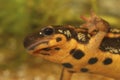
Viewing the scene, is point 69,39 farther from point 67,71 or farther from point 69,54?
point 67,71

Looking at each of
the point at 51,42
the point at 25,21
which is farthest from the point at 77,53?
the point at 25,21

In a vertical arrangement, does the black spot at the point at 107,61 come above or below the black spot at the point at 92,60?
above

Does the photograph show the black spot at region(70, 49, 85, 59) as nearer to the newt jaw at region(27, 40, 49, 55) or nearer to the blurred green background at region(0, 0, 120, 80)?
the newt jaw at region(27, 40, 49, 55)

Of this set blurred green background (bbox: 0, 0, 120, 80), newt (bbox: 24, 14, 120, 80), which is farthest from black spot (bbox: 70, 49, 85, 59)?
blurred green background (bbox: 0, 0, 120, 80)

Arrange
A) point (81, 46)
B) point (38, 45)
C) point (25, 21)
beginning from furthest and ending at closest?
point (25, 21) < point (81, 46) < point (38, 45)

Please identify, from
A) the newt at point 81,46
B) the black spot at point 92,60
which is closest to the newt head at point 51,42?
the newt at point 81,46

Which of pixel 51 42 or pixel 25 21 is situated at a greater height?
pixel 25 21

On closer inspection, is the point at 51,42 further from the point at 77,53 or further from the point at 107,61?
the point at 107,61

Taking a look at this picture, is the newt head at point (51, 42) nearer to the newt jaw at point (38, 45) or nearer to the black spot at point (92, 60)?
the newt jaw at point (38, 45)
